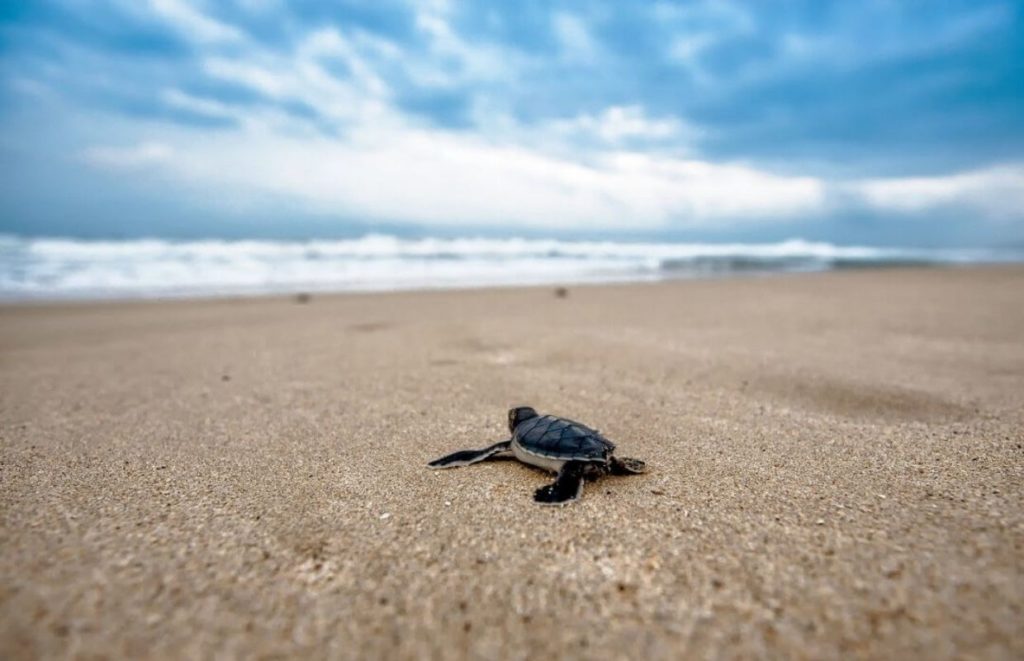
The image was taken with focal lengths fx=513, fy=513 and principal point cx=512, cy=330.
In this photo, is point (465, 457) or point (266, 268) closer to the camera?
point (465, 457)

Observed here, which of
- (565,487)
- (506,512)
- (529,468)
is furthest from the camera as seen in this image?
(529,468)

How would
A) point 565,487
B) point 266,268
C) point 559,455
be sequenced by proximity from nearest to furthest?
point 565,487 → point 559,455 → point 266,268

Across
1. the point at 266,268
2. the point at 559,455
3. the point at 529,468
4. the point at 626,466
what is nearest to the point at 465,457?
the point at 529,468

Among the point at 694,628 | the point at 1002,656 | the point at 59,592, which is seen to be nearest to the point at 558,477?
the point at 694,628

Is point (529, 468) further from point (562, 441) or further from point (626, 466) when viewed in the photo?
point (626, 466)

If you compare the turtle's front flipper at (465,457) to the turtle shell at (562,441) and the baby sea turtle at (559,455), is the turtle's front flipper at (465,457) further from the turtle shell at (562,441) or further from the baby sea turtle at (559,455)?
the turtle shell at (562,441)

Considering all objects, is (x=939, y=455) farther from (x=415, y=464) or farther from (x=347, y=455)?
(x=347, y=455)
